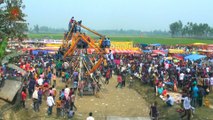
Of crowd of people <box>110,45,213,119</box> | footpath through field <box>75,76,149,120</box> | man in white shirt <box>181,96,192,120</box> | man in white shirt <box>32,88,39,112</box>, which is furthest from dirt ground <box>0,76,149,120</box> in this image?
man in white shirt <box>181,96,192,120</box>

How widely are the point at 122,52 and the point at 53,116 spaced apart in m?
30.7

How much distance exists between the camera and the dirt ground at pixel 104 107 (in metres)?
18.3

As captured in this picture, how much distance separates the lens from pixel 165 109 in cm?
2047

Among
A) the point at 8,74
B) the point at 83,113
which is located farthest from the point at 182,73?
the point at 8,74

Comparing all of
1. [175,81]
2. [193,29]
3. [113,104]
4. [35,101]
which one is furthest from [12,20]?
[193,29]

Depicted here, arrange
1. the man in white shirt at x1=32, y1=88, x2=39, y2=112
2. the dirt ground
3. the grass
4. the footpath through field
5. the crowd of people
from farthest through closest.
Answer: the crowd of people → the footpath through field → the man in white shirt at x1=32, y1=88, x2=39, y2=112 → the grass → the dirt ground

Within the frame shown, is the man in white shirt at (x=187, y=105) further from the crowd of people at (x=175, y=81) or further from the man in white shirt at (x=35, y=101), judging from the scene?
the man in white shirt at (x=35, y=101)

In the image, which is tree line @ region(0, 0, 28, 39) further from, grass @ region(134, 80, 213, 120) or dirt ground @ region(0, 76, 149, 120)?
grass @ region(134, 80, 213, 120)

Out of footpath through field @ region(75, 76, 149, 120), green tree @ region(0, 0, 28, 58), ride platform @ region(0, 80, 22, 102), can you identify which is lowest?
footpath through field @ region(75, 76, 149, 120)

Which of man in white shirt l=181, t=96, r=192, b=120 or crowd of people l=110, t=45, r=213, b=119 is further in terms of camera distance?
crowd of people l=110, t=45, r=213, b=119

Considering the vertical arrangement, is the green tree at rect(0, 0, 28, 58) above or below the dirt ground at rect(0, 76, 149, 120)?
above

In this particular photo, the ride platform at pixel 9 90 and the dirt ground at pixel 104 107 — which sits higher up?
the ride platform at pixel 9 90

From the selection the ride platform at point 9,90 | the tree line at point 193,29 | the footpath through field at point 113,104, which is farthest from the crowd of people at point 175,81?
the tree line at point 193,29

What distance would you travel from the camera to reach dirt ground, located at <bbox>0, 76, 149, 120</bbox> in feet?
60.1
